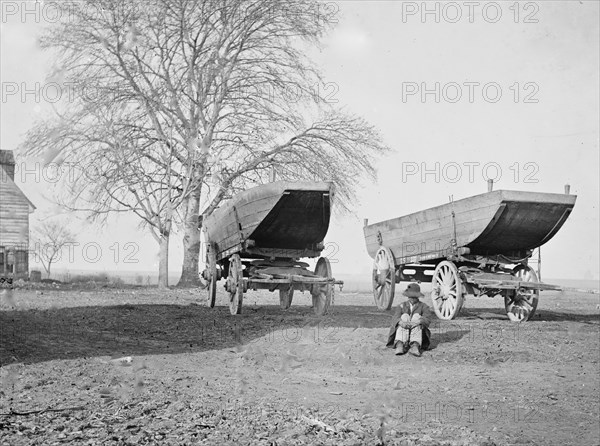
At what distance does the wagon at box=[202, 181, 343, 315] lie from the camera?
43.8 ft

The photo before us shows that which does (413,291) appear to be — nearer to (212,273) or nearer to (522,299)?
(522,299)

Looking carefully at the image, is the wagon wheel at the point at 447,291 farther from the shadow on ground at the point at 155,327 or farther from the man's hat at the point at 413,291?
the man's hat at the point at 413,291

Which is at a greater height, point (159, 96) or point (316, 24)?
point (316, 24)

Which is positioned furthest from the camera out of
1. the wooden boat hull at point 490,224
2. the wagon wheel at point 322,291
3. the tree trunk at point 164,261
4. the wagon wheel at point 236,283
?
the tree trunk at point 164,261

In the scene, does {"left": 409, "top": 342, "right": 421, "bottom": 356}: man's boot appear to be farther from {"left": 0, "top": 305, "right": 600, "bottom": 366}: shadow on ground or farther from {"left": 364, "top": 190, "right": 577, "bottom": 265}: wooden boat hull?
{"left": 364, "top": 190, "right": 577, "bottom": 265}: wooden boat hull

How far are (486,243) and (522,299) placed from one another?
1.58m

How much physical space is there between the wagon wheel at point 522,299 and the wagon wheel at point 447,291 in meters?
1.12

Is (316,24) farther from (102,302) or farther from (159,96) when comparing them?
(102,302)

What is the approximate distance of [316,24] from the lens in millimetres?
27609

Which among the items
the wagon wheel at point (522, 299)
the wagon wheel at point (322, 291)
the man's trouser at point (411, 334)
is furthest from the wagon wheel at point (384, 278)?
the man's trouser at point (411, 334)

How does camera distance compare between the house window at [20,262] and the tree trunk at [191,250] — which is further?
the house window at [20,262]

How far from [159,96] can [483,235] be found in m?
15.7

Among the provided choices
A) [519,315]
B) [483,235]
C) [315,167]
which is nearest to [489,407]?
[483,235]

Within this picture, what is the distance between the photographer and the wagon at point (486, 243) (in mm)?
12953
